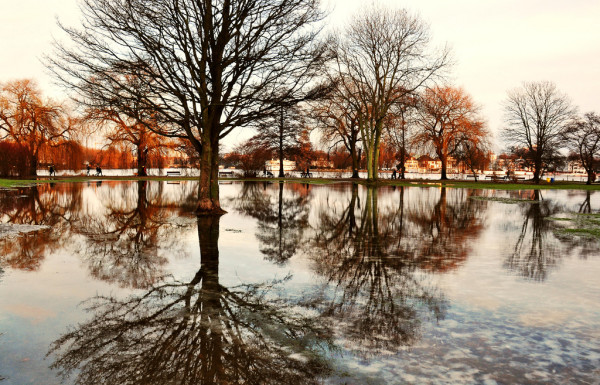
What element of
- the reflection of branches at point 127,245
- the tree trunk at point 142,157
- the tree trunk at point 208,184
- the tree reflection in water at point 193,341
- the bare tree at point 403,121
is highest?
the bare tree at point 403,121

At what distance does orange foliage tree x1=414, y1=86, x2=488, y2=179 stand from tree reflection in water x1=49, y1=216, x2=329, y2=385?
48.9 meters

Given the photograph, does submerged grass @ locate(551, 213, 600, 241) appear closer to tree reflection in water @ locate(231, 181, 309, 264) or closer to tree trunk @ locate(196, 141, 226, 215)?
tree reflection in water @ locate(231, 181, 309, 264)

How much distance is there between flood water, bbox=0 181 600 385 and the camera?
423 centimetres

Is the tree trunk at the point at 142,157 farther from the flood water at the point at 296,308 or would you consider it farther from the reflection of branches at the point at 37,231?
the flood water at the point at 296,308

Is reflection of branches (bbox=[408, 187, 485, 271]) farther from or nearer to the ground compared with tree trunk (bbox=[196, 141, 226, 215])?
nearer to the ground

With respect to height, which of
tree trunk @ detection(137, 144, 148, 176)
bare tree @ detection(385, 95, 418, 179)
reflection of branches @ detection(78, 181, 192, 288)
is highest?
bare tree @ detection(385, 95, 418, 179)

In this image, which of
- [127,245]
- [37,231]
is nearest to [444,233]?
[127,245]

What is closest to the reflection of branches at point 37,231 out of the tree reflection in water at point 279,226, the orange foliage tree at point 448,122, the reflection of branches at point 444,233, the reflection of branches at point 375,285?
the tree reflection in water at point 279,226

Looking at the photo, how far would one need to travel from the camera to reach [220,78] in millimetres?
16969

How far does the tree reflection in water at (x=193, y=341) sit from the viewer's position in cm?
409

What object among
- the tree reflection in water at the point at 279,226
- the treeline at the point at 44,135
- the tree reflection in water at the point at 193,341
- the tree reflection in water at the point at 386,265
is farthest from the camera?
the treeline at the point at 44,135

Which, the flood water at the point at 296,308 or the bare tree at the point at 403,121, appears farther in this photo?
the bare tree at the point at 403,121

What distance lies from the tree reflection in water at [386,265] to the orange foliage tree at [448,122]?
38.1m

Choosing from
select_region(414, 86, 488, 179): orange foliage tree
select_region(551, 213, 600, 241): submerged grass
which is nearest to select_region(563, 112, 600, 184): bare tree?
select_region(414, 86, 488, 179): orange foliage tree
